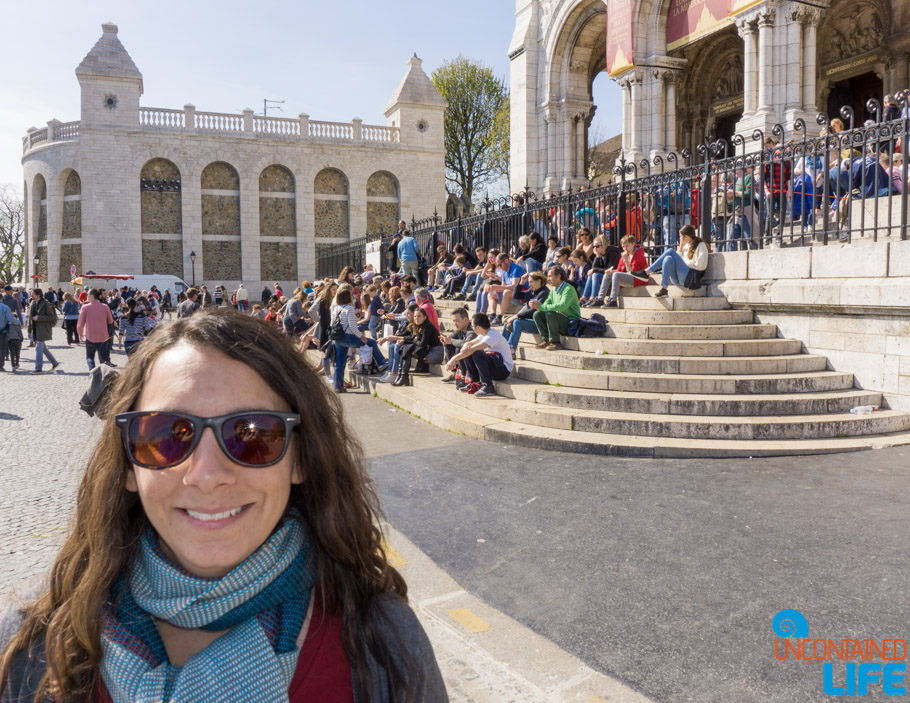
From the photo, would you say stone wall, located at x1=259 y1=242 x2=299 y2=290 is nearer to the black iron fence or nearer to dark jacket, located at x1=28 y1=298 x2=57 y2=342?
dark jacket, located at x1=28 y1=298 x2=57 y2=342

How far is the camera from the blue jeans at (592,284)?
10156 millimetres

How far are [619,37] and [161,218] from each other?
27.5m

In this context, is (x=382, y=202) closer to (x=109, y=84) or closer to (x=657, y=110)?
(x=109, y=84)

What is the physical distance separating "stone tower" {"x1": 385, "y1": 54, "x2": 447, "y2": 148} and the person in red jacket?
30.6 metres

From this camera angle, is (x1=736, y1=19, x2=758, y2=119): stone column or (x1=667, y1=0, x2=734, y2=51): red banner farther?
(x1=667, y1=0, x2=734, y2=51): red banner

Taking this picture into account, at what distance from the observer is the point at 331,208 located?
129ft

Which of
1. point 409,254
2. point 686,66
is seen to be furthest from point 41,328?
point 686,66

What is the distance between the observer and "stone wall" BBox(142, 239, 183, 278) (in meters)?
36.3

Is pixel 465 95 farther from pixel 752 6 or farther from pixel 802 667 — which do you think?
pixel 802 667

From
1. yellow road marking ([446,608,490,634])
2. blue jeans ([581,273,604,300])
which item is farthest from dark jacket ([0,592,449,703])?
blue jeans ([581,273,604,300])

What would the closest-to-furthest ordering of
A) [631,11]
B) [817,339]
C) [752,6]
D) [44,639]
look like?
[44,639] → [817,339] → [752,6] → [631,11]

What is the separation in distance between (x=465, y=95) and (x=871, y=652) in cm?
4216

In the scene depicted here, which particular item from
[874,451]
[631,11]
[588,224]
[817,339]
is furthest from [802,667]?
[631,11]

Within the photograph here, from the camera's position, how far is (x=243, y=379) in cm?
136
